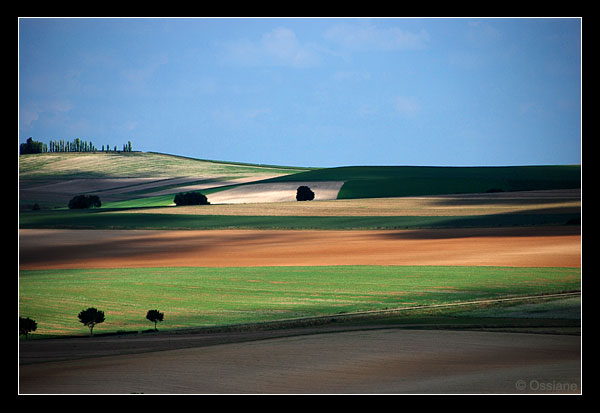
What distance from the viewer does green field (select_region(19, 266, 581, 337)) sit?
412 inches

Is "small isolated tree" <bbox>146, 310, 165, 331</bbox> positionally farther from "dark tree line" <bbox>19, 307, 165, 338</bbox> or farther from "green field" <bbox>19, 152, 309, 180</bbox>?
"green field" <bbox>19, 152, 309, 180</bbox>

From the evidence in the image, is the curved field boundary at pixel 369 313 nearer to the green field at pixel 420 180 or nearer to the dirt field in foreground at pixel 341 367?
the dirt field in foreground at pixel 341 367

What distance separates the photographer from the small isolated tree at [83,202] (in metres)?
20.3

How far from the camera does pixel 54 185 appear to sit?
59.7 ft

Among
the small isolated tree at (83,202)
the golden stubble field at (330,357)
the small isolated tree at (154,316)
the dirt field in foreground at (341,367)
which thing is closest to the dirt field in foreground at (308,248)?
the golden stubble field at (330,357)

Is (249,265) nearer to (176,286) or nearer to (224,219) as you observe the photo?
(176,286)

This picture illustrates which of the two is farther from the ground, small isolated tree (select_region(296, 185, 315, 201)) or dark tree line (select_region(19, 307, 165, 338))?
small isolated tree (select_region(296, 185, 315, 201))

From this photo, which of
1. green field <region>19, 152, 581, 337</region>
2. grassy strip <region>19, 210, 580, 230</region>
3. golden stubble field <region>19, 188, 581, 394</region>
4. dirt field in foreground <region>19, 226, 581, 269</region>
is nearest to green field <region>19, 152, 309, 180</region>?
green field <region>19, 152, 581, 337</region>

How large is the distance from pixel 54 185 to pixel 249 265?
814cm

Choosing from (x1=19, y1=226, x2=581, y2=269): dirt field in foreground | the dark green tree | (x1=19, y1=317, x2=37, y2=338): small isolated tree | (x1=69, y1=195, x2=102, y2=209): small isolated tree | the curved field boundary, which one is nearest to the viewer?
(x1=19, y1=317, x2=37, y2=338): small isolated tree

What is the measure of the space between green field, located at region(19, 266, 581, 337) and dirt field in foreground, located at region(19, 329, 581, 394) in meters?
1.26

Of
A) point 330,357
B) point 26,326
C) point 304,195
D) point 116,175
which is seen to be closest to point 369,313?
point 330,357
